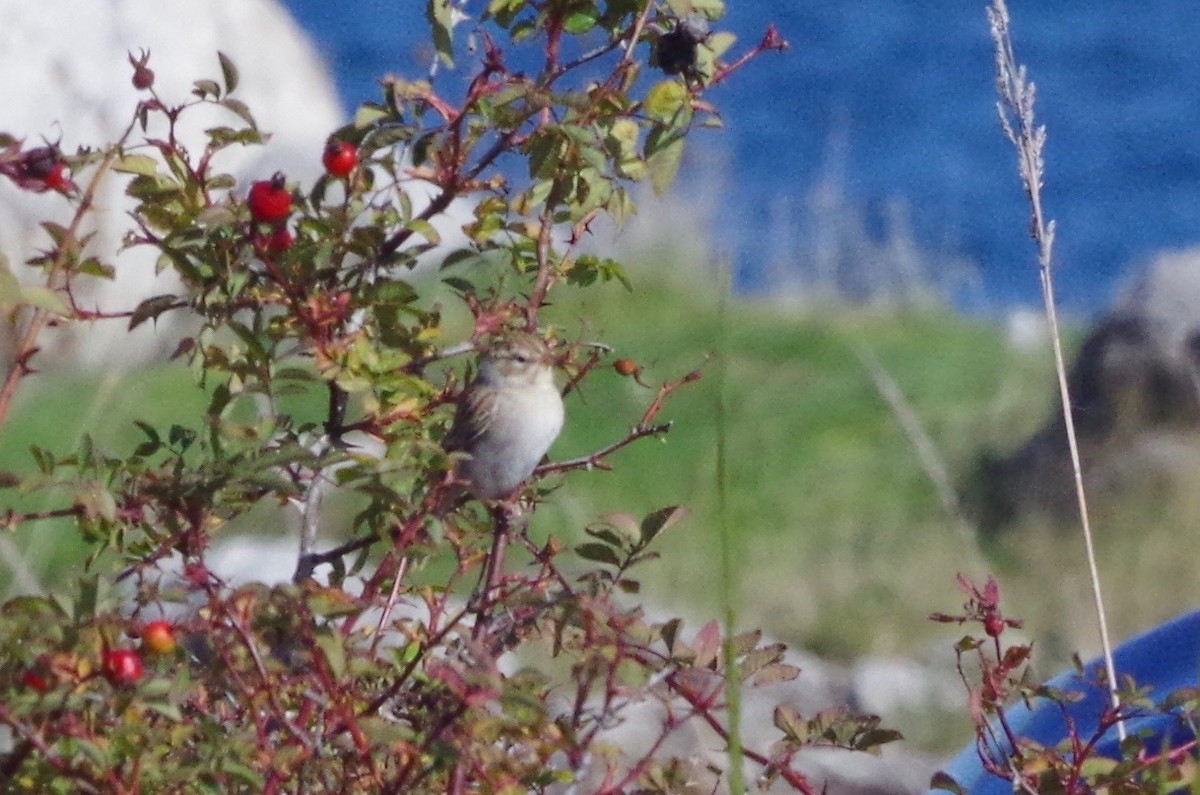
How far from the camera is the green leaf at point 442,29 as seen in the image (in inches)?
71.9

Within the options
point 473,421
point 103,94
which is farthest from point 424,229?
point 103,94

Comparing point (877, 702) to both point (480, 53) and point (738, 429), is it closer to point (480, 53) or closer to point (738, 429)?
point (738, 429)

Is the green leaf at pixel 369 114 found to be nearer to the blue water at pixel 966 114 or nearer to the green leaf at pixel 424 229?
the green leaf at pixel 424 229

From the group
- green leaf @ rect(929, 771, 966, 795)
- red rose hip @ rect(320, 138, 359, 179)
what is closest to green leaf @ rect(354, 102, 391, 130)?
red rose hip @ rect(320, 138, 359, 179)

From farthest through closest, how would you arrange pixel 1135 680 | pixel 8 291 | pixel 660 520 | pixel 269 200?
pixel 1135 680, pixel 660 520, pixel 269 200, pixel 8 291

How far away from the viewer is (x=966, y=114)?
1097 centimetres

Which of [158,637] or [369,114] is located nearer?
[158,637]

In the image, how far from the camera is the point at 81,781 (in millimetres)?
1434

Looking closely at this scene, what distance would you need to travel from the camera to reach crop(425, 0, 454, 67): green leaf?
183 centimetres

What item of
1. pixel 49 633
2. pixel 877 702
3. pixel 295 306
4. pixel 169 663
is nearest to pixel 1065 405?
pixel 295 306

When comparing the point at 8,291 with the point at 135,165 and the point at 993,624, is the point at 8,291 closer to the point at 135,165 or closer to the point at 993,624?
the point at 135,165

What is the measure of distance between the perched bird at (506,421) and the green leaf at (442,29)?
431mm

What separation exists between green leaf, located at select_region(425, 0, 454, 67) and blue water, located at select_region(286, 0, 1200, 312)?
19.8 feet

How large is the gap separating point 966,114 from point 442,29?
31.3 feet
